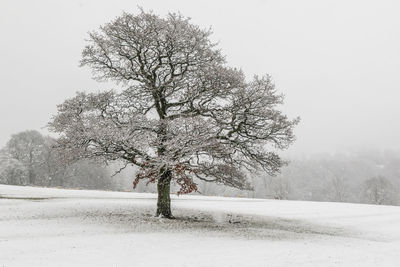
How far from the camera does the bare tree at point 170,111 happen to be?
16.9 meters

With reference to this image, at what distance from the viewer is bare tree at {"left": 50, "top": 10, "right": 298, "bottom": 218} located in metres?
16.9

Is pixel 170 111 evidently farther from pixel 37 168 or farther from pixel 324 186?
pixel 324 186

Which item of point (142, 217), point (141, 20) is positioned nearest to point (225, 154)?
point (142, 217)

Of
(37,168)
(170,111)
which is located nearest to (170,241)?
(170,111)

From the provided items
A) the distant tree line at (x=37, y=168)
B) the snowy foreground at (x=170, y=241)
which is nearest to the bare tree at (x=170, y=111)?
the snowy foreground at (x=170, y=241)

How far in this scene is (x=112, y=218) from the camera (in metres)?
20.8

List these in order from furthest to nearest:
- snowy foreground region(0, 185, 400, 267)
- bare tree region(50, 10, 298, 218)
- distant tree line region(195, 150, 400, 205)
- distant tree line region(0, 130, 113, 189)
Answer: distant tree line region(195, 150, 400, 205) < distant tree line region(0, 130, 113, 189) < bare tree region(50, 10, 298, 218) < snowy foreground region(0, 185, 400, 267)

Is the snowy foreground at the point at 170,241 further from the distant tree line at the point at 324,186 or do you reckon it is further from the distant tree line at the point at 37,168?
the distant tree line at the point at 37,168

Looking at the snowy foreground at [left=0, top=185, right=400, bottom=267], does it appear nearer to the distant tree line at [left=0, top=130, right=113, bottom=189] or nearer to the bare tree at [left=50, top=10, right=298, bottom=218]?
the bare tree at [left=50, top=10, right=298, bottom=218]

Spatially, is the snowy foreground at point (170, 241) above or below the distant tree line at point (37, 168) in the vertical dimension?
below

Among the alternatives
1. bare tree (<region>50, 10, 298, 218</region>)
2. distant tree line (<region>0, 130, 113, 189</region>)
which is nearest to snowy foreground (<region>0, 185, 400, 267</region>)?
bare tree (<region>50, 10, 298, 218</region>)

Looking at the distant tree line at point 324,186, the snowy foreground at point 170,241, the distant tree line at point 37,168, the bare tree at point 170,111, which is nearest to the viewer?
the snowy foreground at point 170,241

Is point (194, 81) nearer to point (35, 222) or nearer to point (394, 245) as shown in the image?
point (35, 222)

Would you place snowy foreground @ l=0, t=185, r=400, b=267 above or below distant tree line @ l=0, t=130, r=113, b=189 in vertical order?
below
